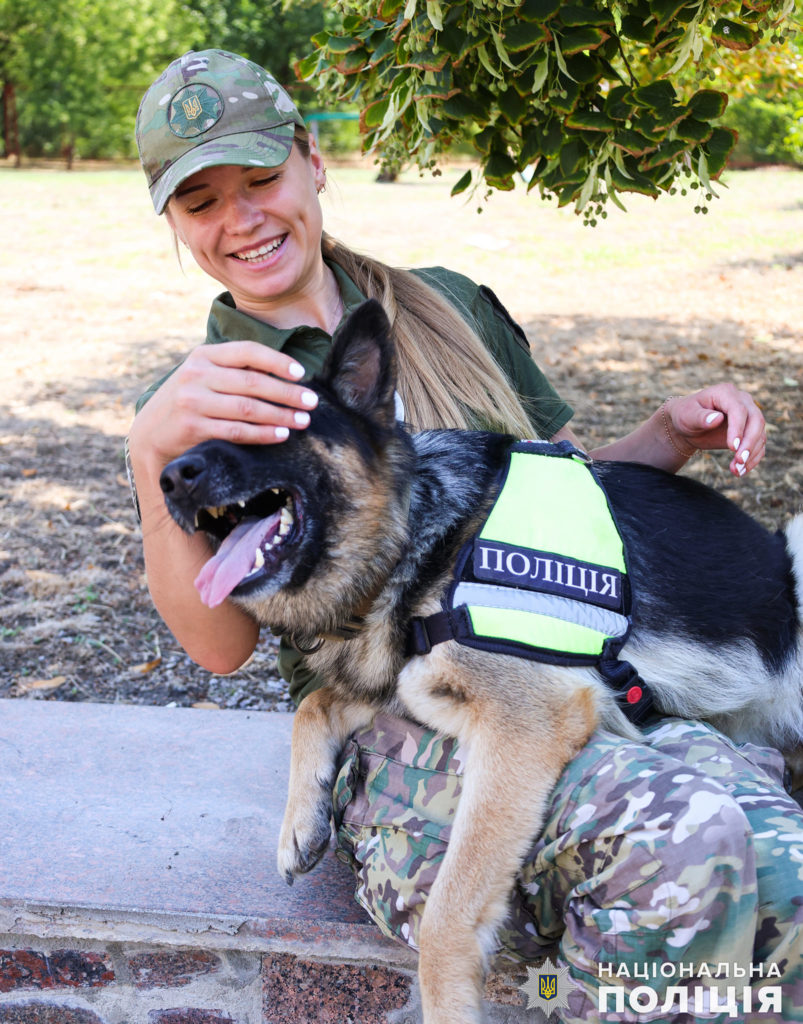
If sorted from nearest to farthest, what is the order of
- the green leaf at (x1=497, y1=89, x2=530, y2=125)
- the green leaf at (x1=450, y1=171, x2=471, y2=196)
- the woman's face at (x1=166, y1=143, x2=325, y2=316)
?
the woman's face at (x1=166, y1=143, x2=325, y2=316)
the green leaf at (x1=497, y1=89, x2=530, y2=125)
the green leaf at (x1=450, y1=171, x2=471, y2=196)

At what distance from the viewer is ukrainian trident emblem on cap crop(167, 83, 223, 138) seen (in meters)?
2.61

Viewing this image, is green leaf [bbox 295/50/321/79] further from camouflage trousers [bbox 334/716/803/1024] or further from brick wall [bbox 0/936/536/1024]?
brick wall [bbox 0/936/536/1024]

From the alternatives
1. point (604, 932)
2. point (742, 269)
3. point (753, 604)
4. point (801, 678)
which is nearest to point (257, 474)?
point (604, 932)

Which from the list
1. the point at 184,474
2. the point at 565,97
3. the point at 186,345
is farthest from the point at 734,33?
the point at 186,345

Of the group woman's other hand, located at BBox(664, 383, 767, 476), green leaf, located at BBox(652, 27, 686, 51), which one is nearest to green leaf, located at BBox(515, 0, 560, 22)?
green leaf, located at BBox(652, 27, 686, 51)

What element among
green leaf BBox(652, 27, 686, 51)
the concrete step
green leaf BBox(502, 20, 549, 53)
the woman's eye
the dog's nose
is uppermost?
green leaf BBox(652, 27, 686, 51)

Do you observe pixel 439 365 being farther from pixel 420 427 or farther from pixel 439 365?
pixel 420 427

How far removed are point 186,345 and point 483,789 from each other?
28.0 feet

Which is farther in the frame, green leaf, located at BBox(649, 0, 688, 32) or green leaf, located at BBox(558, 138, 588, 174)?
green leaf, located at BBox(558, 138, 588, 174)

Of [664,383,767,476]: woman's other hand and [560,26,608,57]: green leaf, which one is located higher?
[560,26,608,57]: green leaf

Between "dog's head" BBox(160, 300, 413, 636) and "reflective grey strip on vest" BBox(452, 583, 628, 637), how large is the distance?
0.83ft

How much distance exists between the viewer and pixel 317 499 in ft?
7.51

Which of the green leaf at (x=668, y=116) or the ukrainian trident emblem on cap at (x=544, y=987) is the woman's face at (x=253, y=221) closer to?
the green leaf at (x=668, y=116)

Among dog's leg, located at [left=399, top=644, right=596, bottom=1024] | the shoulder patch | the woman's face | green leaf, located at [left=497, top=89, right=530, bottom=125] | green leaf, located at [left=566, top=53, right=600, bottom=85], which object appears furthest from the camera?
the shoulder patch
